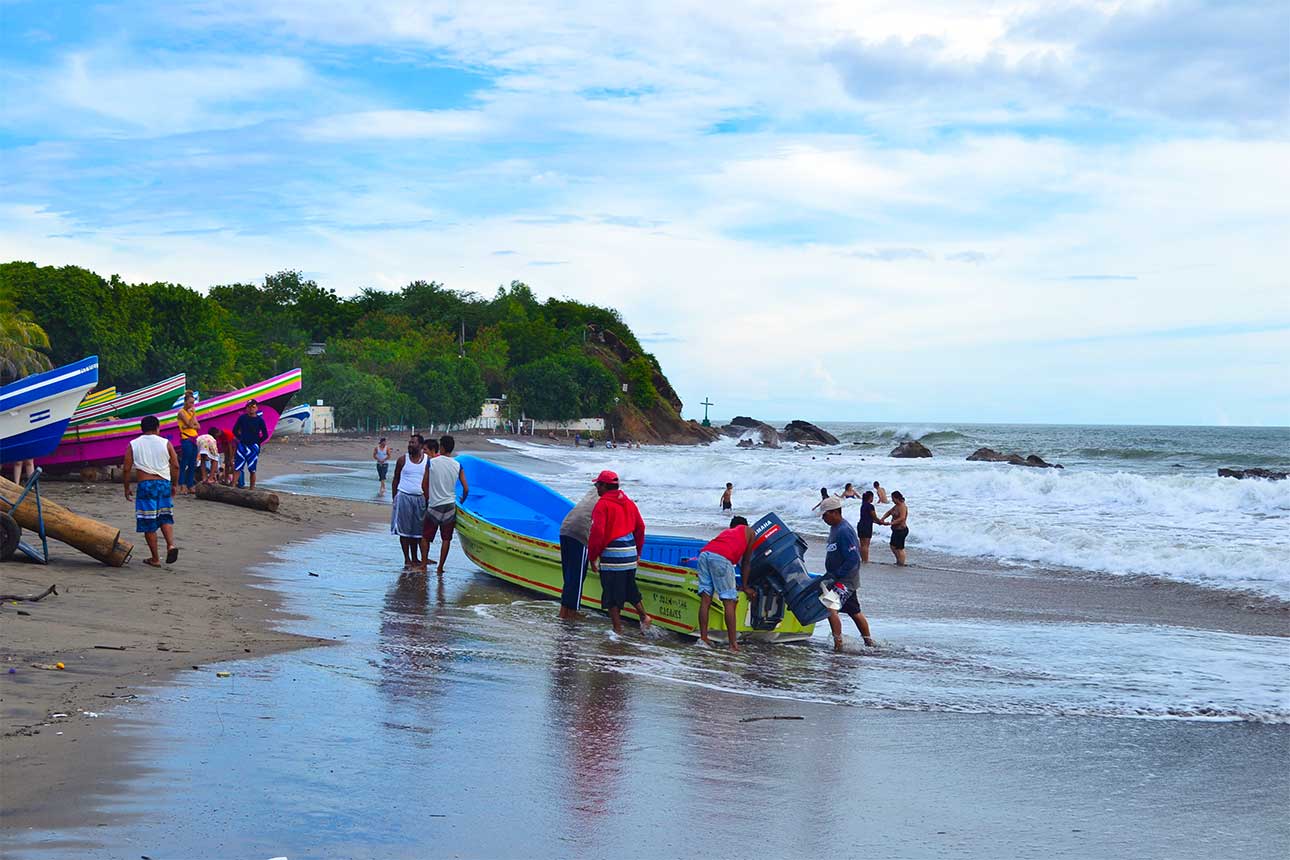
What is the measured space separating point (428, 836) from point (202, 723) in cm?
190

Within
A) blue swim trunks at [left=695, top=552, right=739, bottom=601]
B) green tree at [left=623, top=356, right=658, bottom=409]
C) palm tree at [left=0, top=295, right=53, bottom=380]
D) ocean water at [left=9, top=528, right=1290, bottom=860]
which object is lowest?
ocean water at [left=9, top=528, right=1290, bottom=860]

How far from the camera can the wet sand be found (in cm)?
473

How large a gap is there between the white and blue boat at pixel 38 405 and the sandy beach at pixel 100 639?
2.36 metres

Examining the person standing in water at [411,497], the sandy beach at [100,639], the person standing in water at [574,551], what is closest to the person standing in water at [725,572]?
the person standing in water at [574,551]

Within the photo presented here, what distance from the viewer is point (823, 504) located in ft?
36.2

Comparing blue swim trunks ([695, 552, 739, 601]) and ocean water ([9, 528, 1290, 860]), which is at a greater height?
blue swim trunks ([695, 552, 739, 601])

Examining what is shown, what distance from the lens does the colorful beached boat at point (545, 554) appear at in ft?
34.7

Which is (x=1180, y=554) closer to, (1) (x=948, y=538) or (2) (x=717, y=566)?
(1) (x=948, y=538)

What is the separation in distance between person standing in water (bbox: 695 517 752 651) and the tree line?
140ft

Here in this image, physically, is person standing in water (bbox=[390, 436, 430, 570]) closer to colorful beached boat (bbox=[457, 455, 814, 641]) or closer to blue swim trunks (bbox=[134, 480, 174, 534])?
colorful beached boat (bbox=[457, 455, 814, 641])

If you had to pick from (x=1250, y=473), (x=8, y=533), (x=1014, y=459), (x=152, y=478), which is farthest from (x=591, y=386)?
(x=8, y=533)

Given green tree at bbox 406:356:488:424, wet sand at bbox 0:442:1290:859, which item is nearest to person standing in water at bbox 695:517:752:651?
wet sand at bbox 0:442:1290:859

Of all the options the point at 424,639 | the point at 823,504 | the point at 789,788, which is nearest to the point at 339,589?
the point at 424,639

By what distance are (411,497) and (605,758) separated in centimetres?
819
